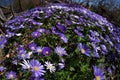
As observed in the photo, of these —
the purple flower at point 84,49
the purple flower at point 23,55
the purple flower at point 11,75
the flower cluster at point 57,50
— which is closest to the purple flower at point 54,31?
the flower cluster at point 57,50

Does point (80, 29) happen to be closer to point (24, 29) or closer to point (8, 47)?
point (24, 29)

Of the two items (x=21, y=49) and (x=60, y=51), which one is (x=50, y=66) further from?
(x=21, y=49)

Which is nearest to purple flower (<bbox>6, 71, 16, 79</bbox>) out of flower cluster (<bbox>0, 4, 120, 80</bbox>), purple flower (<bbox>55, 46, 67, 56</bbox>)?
flower cluster (<bbox>0, 4, 120, 80</bbox>)

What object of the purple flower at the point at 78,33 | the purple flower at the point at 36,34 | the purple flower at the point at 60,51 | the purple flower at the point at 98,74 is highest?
the purple flower at the point at 36,34

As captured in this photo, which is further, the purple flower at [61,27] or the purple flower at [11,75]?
the purple flower at [61,27]

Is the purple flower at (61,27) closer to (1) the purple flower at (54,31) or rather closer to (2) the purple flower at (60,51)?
(1) the purple flower at (54,31)

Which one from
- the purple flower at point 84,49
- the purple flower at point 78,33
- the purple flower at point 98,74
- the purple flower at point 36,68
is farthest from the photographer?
the purple flower at point 78,33

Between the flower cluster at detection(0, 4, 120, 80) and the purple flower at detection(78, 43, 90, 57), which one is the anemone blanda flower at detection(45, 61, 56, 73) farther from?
the purple flower at detection(78, 43, 90, 57)

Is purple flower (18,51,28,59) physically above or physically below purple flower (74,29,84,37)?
above
